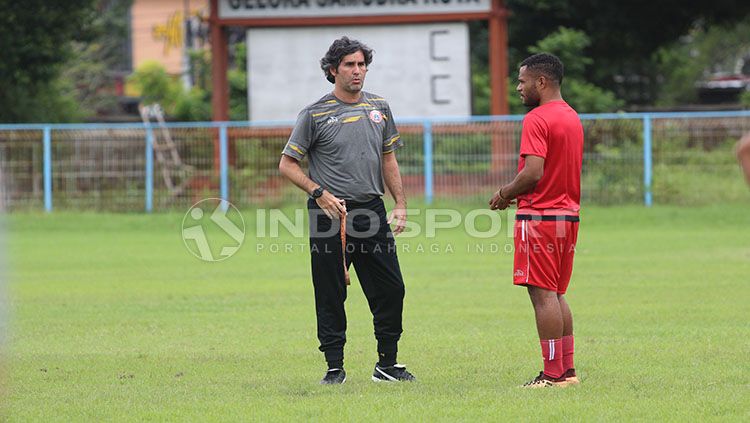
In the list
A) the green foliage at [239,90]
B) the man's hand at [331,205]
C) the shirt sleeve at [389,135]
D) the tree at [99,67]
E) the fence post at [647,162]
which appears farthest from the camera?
the tree at [99,67]

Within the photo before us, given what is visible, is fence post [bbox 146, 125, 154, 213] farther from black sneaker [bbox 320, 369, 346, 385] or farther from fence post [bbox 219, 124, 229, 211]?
black sneaker [bbox 320, 369, 346, 385]

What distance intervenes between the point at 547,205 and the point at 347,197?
1.35 meters

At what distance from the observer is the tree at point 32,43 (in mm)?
30125

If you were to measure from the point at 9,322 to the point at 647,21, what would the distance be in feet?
93.6

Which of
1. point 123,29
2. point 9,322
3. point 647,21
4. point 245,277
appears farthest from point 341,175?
point 123,29

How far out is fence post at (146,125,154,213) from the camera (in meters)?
26.8

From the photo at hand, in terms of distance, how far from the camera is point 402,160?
26.4 m

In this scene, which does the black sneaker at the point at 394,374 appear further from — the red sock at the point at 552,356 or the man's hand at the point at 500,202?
the man's hand at the point at 500,202

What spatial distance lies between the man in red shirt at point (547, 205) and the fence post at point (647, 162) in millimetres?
18065

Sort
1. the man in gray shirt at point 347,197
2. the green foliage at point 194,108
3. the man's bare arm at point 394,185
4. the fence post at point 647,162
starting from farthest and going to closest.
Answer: the green foliage at point 194,108
the fence post at point 647,162
the man's bare arm at point 394,185
the man in gray shirt at point 347,197

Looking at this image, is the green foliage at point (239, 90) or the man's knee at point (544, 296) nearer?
the man's knee at point (544, 296)

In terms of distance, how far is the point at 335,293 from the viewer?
29.8 feet

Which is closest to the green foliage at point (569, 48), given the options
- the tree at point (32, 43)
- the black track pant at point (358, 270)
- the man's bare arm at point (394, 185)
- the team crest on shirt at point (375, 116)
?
the tree at point (32, 43)

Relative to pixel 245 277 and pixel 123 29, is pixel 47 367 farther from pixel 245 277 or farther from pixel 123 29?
Answer: pixel 123 29
